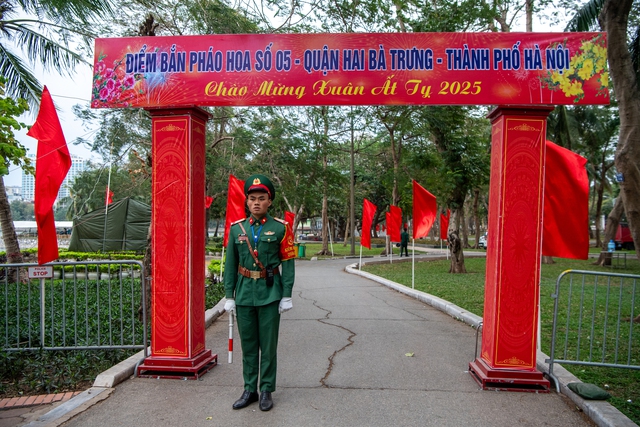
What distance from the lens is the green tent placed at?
894 inches

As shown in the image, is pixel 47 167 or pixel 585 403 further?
pixel 47 167

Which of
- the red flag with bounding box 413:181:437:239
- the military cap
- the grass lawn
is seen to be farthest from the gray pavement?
the red flag with bounding box 413:181:437:239

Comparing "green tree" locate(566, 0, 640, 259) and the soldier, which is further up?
"green tree" locate(566, 0, 640, 259)

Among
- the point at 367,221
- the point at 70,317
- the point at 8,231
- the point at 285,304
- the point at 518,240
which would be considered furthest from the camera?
the point at 367,221

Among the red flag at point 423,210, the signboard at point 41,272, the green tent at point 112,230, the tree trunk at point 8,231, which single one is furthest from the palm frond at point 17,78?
the green tent at point 112,230

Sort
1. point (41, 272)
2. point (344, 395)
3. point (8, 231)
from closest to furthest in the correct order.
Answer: point (344, 395) < point (41, 272) < point (8, 231)

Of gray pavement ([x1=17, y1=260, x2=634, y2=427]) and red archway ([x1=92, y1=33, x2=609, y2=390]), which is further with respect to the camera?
red archway ([x1=92, y1=33, x2=609, y2=390])

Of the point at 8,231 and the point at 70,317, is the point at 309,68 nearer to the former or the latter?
the point at 70,317

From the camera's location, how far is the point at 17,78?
33.5 feet

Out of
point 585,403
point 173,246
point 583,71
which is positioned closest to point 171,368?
point 173,246

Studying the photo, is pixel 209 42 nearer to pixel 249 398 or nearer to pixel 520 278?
pixel 249 398

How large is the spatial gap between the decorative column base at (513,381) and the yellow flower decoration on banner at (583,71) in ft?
9.06

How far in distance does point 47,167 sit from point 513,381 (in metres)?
5.11

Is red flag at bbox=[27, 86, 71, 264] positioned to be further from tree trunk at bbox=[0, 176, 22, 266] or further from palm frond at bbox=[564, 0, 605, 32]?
palm frond at bbox=[564, 0, 605, 32]
